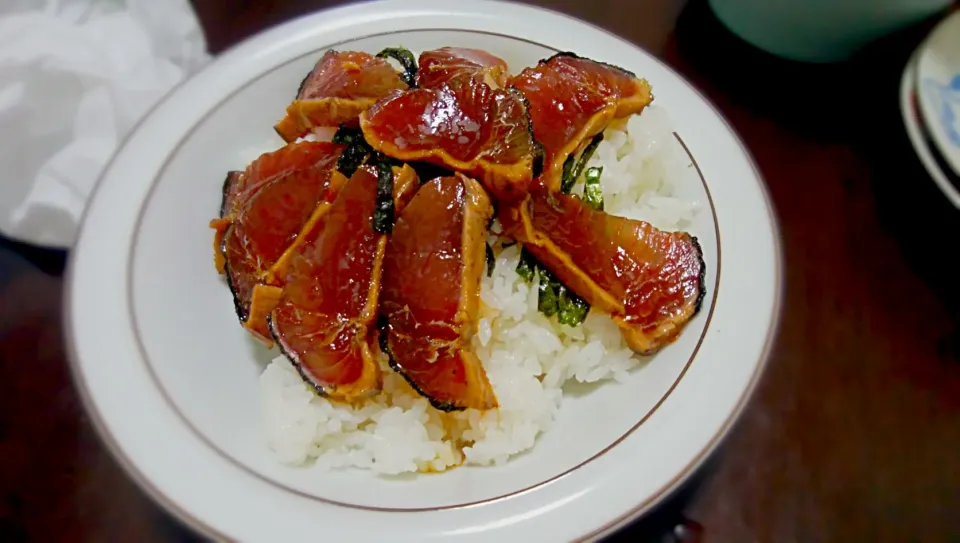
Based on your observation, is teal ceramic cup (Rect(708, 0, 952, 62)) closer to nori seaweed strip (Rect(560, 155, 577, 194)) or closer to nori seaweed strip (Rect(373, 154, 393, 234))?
nori seaweed strip (Rect(560, 155, 577, 194))

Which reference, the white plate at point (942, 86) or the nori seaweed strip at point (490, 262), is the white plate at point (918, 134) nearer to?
the white plate at point (942, 86)

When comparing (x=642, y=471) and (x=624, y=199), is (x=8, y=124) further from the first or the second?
(x=642, y=471)

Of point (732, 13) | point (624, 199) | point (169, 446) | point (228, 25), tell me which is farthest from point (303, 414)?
point (732, 13)

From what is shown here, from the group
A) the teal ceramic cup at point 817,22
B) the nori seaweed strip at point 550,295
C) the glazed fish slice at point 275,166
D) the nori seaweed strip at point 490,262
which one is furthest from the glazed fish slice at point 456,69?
the teal ceramic cup at point 817,22

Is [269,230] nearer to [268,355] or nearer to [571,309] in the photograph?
[268,355]

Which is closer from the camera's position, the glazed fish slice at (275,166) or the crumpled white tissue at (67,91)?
the glazed fish slice at (275,166)

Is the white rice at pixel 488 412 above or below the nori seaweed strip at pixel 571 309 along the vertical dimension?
below
